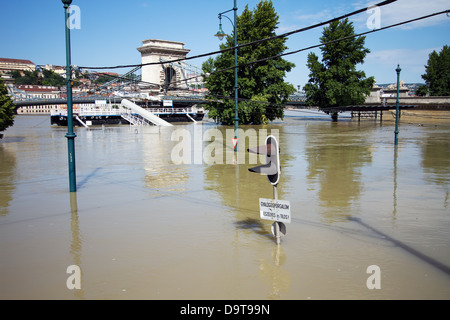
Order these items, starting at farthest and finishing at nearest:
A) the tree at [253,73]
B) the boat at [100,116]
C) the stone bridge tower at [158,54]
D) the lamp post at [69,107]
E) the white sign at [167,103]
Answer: the stone bridge tower at [158,54] → the white sign at [167,103] → the boat at [100,116] → the tree at [253,73] → the lamp post at [69,107]

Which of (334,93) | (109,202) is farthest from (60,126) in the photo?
(109,202)

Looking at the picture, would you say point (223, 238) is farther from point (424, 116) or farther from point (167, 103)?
point (167, 103)

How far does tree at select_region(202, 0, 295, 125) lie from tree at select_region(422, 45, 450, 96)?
4321cm

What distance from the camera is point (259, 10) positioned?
5206cm

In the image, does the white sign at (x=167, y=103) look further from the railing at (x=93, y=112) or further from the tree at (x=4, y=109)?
the tree at (x=4, y=109)

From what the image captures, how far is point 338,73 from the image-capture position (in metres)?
62.5

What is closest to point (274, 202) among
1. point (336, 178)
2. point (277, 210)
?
point (277, 210)

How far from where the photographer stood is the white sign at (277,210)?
6.55 meters

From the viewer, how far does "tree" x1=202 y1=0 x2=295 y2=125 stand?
166 feet

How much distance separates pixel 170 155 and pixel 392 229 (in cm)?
1543

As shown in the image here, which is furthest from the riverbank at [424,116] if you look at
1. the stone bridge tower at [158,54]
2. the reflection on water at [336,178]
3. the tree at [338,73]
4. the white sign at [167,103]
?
the reflection on water at [336,178]

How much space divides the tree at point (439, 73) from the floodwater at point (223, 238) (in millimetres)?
76589
